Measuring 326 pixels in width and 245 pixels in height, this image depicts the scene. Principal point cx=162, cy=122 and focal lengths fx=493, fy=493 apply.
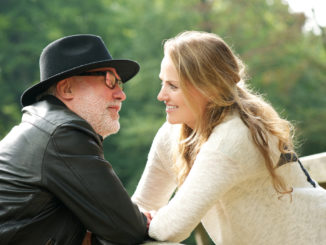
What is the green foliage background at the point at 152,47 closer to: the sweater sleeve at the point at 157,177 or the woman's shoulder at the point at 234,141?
the sweater sleeve at the point at 157,177

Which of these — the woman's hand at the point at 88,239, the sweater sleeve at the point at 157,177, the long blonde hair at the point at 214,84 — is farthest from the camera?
the sweater sleeve at the point at 157,177

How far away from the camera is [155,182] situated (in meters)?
2.82

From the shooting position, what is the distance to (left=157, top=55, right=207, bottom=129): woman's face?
2375 mm

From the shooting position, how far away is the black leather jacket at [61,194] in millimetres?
2010

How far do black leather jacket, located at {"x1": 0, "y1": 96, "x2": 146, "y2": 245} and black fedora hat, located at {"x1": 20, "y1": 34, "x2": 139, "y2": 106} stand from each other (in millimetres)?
358

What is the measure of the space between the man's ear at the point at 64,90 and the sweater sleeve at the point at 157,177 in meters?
0.57

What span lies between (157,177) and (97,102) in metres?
0.61

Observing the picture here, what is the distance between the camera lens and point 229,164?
2.10 metres

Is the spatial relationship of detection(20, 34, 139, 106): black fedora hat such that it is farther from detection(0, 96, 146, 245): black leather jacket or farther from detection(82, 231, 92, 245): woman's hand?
detection(82, 231, 92, 245): woman's hand

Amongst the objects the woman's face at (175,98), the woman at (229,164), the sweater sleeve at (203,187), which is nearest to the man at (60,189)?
the sweater sleeve at (203,187)

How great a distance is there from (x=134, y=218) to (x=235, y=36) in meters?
16.6

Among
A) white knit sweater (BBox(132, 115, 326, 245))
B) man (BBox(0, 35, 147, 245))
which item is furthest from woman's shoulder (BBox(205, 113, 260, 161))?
man (BBox(0, 35, 147, 245))

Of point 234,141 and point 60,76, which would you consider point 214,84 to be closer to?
point 234,141

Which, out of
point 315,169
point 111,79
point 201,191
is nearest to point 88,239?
point 201,191
